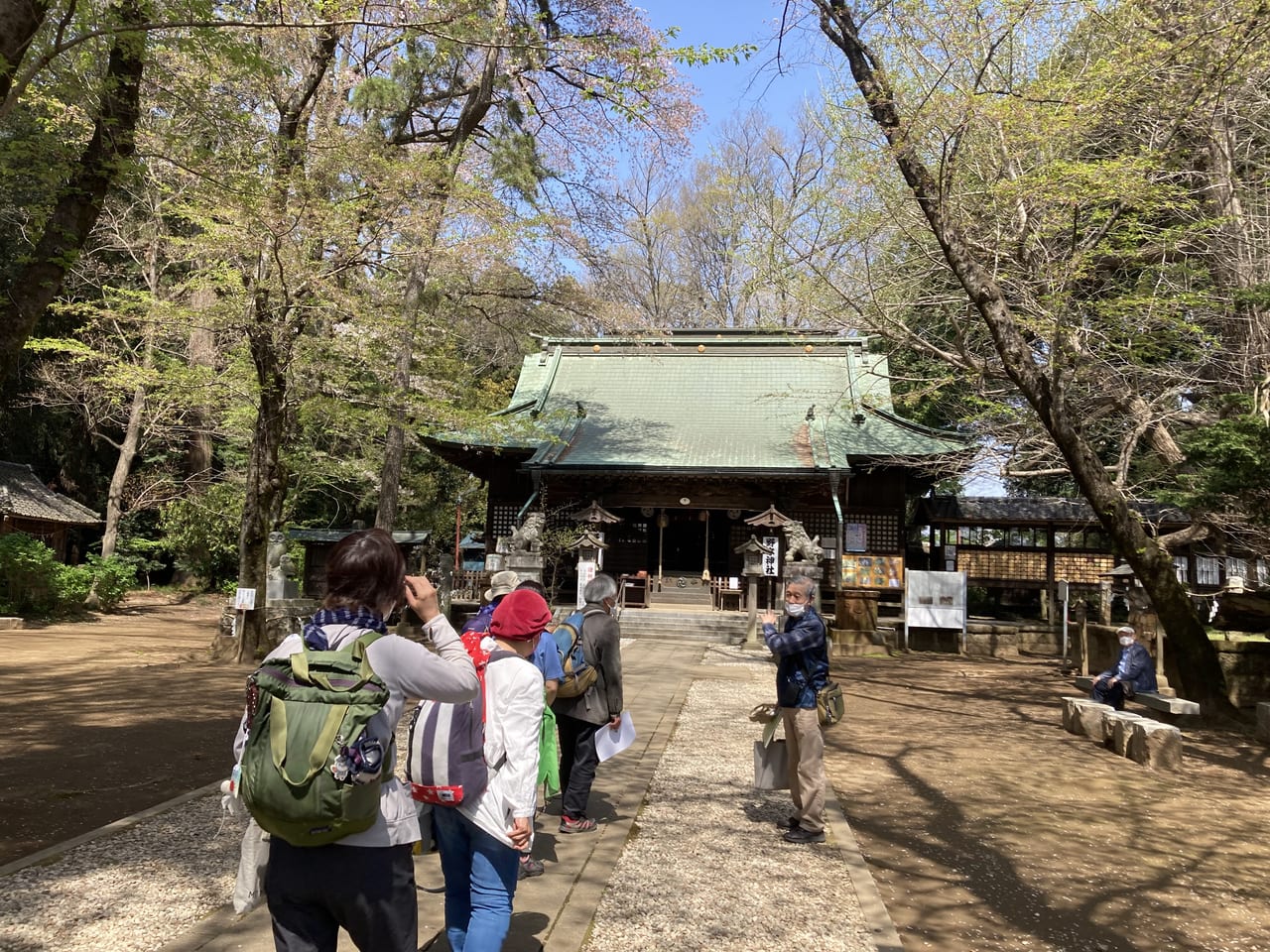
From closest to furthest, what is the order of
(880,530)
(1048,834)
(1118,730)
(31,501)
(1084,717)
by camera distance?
1. (1048,834)
2. (1118,730)
3. (1084,717)
4. (880,530)
5. (31,501)

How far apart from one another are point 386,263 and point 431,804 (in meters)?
9.86

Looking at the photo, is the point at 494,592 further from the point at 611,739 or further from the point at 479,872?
the point at 479,872

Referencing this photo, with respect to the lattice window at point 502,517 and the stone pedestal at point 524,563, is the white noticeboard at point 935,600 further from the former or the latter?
the lattice window at point 502,517

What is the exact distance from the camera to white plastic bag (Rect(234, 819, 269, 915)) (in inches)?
83.7

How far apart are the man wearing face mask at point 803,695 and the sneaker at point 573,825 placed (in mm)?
1123

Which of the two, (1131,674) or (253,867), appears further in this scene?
(1131,674)

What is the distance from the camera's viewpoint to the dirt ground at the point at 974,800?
12.6 feet

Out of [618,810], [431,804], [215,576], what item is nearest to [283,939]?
[431,804]

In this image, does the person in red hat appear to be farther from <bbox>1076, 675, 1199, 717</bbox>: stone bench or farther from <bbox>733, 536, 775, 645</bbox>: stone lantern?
<bbox>733, 536, 775, 645</bbox>: stone lantern

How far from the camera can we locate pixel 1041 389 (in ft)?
27.7

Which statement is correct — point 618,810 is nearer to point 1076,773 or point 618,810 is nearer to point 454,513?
point 1076,773

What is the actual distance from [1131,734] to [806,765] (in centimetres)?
420

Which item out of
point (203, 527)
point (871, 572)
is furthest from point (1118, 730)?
point (203, 527)

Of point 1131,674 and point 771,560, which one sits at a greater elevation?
point 771,560
